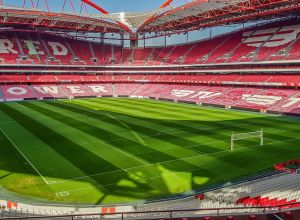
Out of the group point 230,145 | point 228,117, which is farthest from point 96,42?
point 230,145

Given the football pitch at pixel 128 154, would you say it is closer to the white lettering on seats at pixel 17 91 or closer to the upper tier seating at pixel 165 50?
the white lettering on seats at pixel 17 91

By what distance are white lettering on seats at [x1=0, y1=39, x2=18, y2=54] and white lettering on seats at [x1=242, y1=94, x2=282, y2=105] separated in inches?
2204

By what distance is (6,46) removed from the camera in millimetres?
80750

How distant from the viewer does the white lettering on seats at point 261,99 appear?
174ft

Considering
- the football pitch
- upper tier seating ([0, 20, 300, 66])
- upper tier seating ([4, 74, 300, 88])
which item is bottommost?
the football pitch

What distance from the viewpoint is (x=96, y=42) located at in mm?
97250

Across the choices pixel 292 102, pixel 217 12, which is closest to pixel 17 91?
pixel 217 12

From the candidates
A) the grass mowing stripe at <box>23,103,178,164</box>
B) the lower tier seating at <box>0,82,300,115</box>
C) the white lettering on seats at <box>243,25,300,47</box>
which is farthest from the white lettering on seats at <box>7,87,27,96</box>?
the white lettering on seats at <box>243,25,300,47</box>

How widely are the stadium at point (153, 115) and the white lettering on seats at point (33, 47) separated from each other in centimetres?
27

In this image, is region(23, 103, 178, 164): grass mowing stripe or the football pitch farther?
region(23, 103, 178, 164): grass mowing stripe

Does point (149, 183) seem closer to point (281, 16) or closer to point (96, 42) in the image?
point (281, 16)

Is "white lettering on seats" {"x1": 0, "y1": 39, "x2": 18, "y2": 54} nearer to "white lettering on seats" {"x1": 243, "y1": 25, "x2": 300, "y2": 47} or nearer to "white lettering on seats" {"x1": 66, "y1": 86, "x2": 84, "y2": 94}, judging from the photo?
"white lettering on seats" {"x1": 66, "y1": 86, "x2": 84, "y2": 94}

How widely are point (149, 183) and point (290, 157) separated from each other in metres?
12.2

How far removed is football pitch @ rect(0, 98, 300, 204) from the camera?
1997 cm
